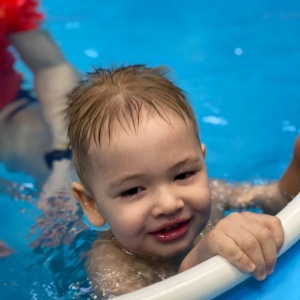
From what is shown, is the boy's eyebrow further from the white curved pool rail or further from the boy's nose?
the white curved pool rail

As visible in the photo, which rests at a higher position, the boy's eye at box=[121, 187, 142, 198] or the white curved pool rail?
the white curved pool rail

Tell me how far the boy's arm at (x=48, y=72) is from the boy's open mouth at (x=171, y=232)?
797mm

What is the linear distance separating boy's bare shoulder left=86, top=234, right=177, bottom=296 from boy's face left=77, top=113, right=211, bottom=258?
0.31ft

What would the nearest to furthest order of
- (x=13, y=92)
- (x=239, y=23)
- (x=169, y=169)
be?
(x=169, y=169), (x=13, y=92), (x=239, y=23)

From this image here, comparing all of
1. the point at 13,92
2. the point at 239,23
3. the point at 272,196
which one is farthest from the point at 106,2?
the point at 272,196

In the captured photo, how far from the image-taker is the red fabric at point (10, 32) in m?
1.95

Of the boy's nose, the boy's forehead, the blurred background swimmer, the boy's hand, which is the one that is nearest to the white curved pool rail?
the boy's hand

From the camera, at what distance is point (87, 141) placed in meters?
1.16

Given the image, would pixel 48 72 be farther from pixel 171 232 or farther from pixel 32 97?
pixel 171 232

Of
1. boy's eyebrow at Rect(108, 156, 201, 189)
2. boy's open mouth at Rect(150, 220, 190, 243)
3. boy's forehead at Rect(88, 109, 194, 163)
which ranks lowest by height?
boy's open mouth at Rect(150, 220, 190, 243)

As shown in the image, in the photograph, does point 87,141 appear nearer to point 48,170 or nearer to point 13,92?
point 48,170

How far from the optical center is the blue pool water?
1521 millimetres

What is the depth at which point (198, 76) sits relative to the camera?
242 cm

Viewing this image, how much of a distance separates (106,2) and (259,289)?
2251mm
